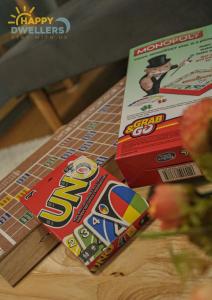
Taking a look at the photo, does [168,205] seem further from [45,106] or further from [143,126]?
[45,106]

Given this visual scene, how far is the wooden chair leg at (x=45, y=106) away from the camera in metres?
1.76

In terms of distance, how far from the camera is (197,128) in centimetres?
38

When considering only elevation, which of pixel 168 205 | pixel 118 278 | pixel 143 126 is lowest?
pixel 118 278

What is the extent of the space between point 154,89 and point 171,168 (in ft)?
0.61

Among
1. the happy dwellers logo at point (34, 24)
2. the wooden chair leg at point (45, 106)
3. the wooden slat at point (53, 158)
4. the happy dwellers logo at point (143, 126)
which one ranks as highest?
the happy dwellers logo at point (34, 24)

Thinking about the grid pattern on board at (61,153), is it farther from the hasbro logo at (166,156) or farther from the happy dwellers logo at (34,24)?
the happy dwellers logo at (34,24)

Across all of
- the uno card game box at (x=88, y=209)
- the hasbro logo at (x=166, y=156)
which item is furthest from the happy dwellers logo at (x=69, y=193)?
the hasbro logo at (x=166, y=156)

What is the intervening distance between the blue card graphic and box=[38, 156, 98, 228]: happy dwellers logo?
0.04 metres

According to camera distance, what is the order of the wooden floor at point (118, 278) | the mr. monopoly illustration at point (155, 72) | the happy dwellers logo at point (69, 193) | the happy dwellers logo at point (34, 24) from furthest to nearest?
the happy dwellers logo at point (34, 24) → the mr. monopoly illustration at point (155, 72) → the happy dwellers logo at point (69, 193) → the wooden floor at point (118, 278)

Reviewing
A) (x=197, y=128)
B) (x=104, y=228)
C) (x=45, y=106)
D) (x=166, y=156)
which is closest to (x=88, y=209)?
(x=104, y=228)

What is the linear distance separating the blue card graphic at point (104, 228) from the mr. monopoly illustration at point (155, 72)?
275mm

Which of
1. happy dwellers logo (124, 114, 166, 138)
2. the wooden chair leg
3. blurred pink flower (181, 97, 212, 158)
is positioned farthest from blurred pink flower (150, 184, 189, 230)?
the wooden chair leg

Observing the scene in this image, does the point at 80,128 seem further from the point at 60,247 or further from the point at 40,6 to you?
the point at 40,6

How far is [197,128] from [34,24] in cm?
148
